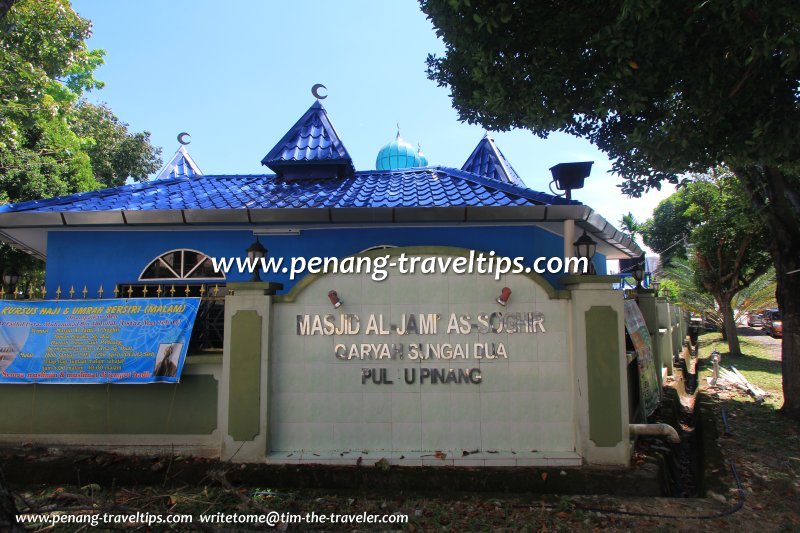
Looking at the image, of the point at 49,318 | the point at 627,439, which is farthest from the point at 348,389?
the point at 49,318

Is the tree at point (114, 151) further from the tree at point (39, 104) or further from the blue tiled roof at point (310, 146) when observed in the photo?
the blue tiled roof at point (310, 146)

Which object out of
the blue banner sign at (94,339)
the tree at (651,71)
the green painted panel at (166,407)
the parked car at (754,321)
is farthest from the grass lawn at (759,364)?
the blue banner sign at (94,339)

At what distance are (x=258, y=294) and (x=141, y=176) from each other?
21.7m

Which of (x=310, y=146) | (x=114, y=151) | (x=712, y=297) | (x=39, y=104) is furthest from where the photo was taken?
(x=114, y=151)

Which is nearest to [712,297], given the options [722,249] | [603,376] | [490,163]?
[722,249]

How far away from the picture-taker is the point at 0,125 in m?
12.0

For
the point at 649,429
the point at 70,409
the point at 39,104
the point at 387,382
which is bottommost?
the point at 649,429

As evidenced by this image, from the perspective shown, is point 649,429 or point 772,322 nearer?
point 649,429

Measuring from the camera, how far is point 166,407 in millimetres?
5566

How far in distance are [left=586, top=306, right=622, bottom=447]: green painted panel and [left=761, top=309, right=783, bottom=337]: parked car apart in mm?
24069

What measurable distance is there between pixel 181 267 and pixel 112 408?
300 cm

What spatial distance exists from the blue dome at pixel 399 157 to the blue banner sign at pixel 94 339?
800 centimetres

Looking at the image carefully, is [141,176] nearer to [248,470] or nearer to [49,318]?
[49,318]

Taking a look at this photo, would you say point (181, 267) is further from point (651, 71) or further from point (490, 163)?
point (651, 71)
